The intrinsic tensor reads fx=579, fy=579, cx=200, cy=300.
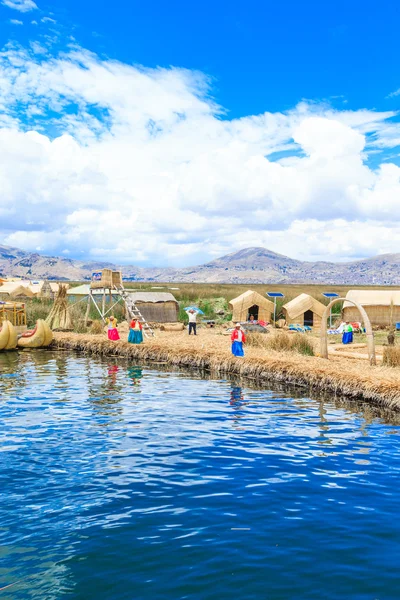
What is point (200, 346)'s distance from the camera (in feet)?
71.6

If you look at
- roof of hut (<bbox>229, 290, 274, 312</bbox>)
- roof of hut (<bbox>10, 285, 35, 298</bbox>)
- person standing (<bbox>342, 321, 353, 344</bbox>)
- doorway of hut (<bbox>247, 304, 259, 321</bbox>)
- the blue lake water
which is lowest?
the blue lake water

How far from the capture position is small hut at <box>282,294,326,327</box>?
110 feet

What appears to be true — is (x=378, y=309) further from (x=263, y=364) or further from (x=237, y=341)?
(x=263, y=364)

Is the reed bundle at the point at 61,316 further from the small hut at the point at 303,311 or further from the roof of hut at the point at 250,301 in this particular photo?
the small hut at the point at 303,311

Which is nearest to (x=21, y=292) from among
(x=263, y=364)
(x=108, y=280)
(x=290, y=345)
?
(x=108, y=280)

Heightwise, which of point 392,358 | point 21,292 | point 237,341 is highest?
point 21,292

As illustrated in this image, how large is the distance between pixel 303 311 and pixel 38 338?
603 inches

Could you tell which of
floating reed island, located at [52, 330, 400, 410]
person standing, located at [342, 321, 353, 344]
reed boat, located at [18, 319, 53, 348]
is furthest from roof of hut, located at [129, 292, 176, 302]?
person standing, located at [342, 321, 353, 344]

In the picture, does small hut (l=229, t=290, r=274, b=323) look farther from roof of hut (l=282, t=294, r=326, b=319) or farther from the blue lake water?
the blue lake water

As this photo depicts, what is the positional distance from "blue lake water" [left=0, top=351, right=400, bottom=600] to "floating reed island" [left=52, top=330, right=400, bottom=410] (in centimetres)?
101

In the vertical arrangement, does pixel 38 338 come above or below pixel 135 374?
above

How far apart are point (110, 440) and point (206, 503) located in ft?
11.4

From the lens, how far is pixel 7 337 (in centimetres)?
2517

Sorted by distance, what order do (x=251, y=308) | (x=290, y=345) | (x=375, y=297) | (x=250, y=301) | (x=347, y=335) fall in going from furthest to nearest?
1. (x=251, y=308)
2. (x=375, y=297)
3. (x=250, y=301)
4. (x=347, y=335)
5. (x=290, y=345)
